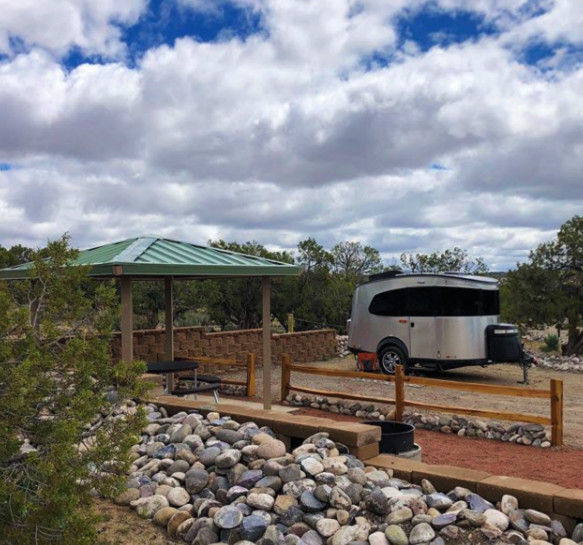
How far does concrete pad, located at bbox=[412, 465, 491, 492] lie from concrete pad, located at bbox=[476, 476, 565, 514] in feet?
0.21

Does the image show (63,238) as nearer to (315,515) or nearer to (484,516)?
(315,515)

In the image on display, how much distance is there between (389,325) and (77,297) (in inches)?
392

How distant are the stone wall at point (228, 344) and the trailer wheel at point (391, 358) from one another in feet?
11.0

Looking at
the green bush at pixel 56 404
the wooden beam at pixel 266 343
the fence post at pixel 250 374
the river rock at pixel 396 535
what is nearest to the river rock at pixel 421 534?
the river rock at pixel 396 535

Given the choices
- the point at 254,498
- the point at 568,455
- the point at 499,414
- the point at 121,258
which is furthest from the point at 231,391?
the point at 254,498

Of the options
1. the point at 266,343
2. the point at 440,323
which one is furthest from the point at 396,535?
the point at 440,323

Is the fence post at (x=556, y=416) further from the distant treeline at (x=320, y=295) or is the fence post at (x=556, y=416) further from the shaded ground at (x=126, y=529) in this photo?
the distant treeline at (x=320, y=295)

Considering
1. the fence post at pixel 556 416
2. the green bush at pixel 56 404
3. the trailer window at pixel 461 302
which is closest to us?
the green bush at pixel 56 404

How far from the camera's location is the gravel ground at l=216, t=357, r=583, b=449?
956 cm

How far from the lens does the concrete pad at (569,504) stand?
4.32m

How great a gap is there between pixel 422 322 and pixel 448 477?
27.2 feet

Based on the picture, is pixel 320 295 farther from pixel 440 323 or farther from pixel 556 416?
pixel 556 416

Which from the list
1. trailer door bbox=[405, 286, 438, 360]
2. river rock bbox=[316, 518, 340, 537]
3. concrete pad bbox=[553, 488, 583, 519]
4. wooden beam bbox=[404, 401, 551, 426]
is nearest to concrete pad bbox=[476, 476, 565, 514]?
concrete pad bbox=[553, 488, 583, 519]

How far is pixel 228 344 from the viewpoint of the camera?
49.8 ft
